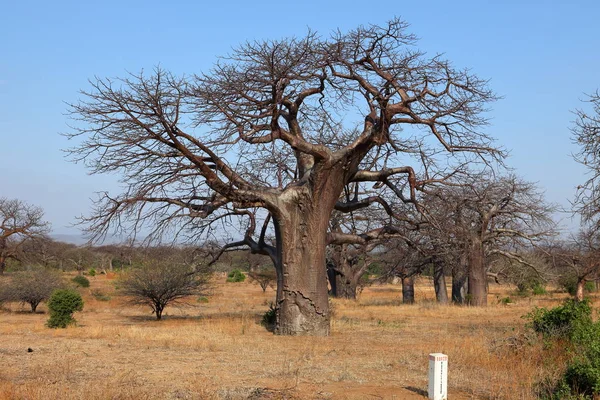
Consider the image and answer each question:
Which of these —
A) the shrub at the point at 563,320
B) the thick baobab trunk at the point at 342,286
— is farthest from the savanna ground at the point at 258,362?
the thick baobab trunk at the point at 342,286

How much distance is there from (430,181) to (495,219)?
1166cm

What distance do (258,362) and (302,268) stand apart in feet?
12.8

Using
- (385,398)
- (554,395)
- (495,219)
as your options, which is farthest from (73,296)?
(495,219)

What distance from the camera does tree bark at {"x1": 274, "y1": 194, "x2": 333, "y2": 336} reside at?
14070 millimetres

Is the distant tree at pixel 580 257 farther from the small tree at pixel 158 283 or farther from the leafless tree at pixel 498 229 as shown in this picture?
the small tree at pixel 158 283

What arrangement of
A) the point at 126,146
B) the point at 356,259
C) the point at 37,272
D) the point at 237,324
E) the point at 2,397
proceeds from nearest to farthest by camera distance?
the point at 2,397, the point at 126,146, the point at 237,324, the point at 37,272, the point at 356,259

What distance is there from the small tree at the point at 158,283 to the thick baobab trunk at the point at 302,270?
6.24m

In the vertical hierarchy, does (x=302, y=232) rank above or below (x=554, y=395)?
above

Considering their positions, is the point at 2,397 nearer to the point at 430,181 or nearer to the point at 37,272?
the point at 430,181

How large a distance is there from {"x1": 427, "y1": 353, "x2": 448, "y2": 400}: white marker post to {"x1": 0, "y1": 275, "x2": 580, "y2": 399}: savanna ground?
1.35 feet

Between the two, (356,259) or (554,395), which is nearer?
(554,395)

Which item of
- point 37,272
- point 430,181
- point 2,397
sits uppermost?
point 430,181

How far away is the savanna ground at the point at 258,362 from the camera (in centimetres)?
792

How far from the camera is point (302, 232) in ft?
46.4
